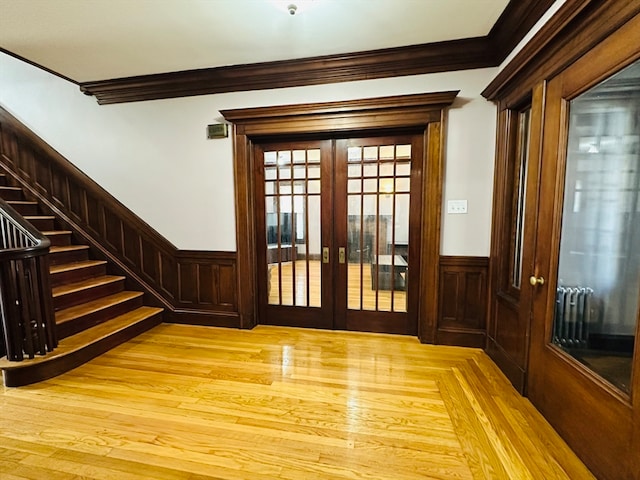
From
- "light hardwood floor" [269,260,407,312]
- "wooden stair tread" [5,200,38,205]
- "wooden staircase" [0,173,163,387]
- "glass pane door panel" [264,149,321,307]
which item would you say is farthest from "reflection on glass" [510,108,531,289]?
"wooden stair tread" [5,200,38,205]

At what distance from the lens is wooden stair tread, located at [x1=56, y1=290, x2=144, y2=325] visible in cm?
292

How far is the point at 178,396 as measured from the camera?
2.23 m

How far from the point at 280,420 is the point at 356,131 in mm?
2577

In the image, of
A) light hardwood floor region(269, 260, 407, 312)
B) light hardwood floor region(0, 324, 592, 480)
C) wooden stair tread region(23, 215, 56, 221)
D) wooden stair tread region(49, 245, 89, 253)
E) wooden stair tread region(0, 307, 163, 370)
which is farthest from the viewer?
wooden stair tread region(23, 215, 56, 221)

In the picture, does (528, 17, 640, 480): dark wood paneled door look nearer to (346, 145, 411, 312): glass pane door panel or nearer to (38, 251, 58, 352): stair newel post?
(346, 145, 411, 312): glass pane door panel

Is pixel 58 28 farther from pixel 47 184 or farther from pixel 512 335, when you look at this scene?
pixel 512 335

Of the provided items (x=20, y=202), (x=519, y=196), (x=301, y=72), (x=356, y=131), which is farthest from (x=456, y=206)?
(x=20, y=202)

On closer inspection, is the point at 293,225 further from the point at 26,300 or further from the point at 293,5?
the point at 26,300

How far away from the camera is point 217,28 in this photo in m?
2.50

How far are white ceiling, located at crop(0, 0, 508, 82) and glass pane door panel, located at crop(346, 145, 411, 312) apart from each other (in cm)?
100

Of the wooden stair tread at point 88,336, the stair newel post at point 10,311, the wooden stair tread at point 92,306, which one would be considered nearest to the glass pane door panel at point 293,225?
the wooden stair tread at point 88,336

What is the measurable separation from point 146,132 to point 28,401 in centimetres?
277

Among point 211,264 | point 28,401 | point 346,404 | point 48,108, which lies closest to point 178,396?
point 28,401

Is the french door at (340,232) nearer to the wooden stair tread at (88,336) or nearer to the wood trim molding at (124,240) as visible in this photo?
the wood trim molding at (124,240)
